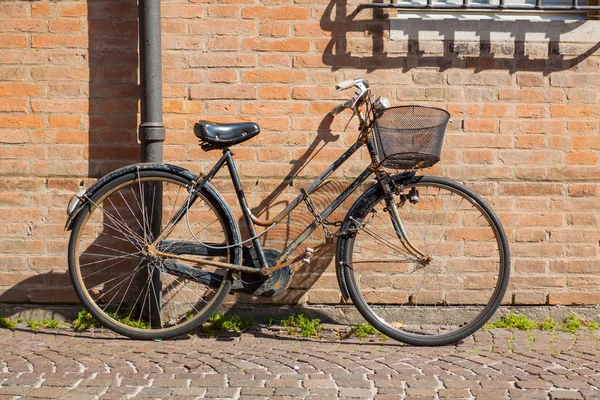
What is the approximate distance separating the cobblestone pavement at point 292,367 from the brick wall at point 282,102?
2.26 ft

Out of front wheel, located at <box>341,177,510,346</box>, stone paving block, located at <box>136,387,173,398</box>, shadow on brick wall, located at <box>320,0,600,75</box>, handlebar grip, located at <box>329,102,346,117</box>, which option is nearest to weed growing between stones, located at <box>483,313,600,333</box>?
front wheel, located at <box>341,177,510,346</box>

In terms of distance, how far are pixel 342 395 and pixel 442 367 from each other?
0.75 metres

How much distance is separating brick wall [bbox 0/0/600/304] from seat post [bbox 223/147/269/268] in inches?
13.0

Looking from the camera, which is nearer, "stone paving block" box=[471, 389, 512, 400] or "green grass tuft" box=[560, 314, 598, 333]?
"stone paving block" box=[471, 389, 512, 400]

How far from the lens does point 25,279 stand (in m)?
5.64

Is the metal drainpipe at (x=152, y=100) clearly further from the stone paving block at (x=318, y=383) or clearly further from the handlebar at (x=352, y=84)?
the stone paving block at (x=318, y=383)

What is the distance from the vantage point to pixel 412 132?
4.89 metres

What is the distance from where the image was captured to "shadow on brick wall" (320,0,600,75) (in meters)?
5.49

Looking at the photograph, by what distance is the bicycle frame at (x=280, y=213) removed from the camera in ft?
16.8

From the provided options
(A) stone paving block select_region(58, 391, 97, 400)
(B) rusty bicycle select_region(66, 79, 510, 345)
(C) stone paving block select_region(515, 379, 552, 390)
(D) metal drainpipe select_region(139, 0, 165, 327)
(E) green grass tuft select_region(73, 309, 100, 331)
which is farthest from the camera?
(E) green grass tuft select_region(73, 309, 100, 331)

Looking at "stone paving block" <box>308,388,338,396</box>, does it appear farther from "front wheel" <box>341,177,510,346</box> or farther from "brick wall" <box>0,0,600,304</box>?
"brick wall" <box>0,0,600,304</box>

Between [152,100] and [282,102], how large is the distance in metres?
0.81

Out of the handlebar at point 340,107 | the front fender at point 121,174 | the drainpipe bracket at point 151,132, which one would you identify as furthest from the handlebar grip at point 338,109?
the drainpipe bracket at point 151,132

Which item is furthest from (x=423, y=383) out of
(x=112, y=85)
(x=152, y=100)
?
(x=112, y=85)
